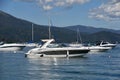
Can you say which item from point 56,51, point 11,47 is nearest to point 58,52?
point 56,51

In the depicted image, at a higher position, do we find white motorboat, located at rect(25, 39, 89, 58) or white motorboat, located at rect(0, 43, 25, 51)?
white motorboat, located at rect(0, 43, 25, 51)

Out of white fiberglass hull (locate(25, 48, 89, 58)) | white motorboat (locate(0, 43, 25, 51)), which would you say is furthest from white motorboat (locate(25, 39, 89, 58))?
white motorboat (locate(0, 43, 25, 51))

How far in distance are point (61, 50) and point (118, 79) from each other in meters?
36.3

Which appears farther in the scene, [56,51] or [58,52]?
[58,52]

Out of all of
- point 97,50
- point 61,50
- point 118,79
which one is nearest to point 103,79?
point 118,79

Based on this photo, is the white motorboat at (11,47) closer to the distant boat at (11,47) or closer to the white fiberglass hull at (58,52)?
the distant boat at (11,47)

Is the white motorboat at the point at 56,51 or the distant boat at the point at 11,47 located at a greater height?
the distant boat at the point at 11,47

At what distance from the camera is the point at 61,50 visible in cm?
7769

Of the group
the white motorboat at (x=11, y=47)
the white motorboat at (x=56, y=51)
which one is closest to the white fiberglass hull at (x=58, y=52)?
the white motorboat at (x=56, y=51)

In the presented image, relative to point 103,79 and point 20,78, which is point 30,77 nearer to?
point 20,78

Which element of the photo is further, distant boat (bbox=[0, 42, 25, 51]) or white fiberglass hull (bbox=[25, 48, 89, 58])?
distant boat (bbox=[0, 42, 25, 51])

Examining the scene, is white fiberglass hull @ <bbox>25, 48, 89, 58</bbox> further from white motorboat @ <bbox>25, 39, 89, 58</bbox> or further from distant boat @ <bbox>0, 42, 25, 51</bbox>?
distant boat @ <bbox>0, 42, 25, 51</bbox>

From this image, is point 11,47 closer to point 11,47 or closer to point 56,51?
point 11,47

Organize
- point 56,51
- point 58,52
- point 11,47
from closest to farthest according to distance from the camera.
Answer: point 56,51 → point 58,52 → point 11,47
